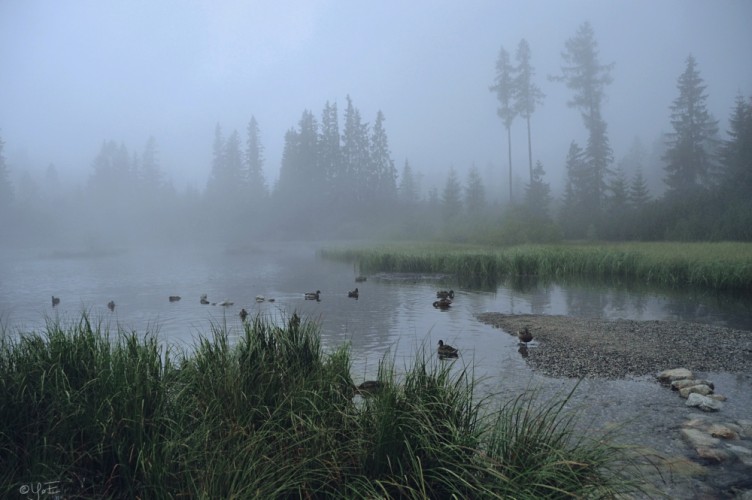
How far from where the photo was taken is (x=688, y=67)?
55.8 m

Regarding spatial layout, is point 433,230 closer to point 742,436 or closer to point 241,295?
point 241,295

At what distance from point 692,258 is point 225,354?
23846mm

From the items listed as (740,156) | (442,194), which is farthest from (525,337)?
(442,194)

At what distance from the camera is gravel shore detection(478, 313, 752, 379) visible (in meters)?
9.92

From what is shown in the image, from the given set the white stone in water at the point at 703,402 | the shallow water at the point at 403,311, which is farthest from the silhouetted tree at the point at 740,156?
the white stone in water at the point at 703,402

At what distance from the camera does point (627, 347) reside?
11648mm

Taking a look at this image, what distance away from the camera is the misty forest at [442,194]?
4394 centimetres

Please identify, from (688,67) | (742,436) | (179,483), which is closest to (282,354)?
(179,483)

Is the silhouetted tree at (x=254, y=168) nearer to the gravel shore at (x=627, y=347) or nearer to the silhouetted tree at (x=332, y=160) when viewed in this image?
the silhouetted tree at (x=332, y=160)

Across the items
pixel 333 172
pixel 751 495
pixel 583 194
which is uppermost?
pixel 333 172

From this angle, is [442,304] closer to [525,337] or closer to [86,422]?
[525,337]

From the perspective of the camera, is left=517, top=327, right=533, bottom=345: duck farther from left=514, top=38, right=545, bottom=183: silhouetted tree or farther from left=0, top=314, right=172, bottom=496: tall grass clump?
left=514, top=38, right=545, bottom=183: silhouetted tree

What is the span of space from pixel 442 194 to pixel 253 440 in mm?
85841

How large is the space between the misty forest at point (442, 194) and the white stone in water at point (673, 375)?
30944 millimetres
